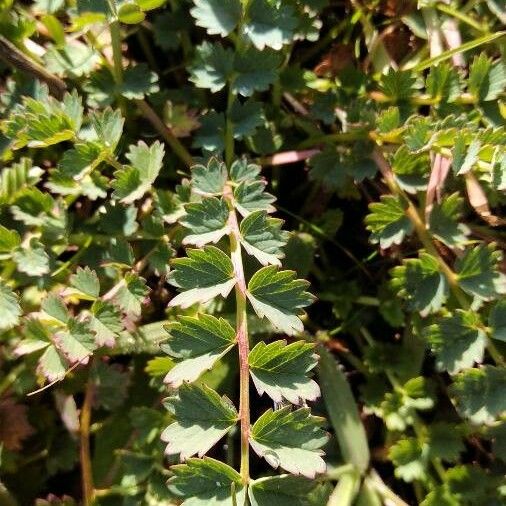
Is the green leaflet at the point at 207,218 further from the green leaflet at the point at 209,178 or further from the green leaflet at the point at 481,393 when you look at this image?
the green leaflet at the point at 481,393

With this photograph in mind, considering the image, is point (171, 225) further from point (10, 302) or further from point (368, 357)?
point (368, 357)

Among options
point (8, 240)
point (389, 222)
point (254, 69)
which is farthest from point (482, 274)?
point (8, 240)

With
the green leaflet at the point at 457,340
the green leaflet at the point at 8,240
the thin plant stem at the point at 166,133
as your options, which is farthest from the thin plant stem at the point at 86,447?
the green leaflet at the point at 457,340

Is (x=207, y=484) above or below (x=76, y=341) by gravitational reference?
below

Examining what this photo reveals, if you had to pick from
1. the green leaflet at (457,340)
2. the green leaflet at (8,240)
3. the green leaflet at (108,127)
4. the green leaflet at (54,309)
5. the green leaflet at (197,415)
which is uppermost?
the green leaflet at (108,127)

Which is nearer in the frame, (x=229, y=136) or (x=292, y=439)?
(x=292, y=439)

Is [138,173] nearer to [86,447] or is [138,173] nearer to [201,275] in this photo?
[201,275]

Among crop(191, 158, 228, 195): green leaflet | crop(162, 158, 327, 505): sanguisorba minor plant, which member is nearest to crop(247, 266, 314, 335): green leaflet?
crop(162, 158, 327, 505): sanguisorba minor plant

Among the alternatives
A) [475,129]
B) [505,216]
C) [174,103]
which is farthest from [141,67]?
[505,216]
